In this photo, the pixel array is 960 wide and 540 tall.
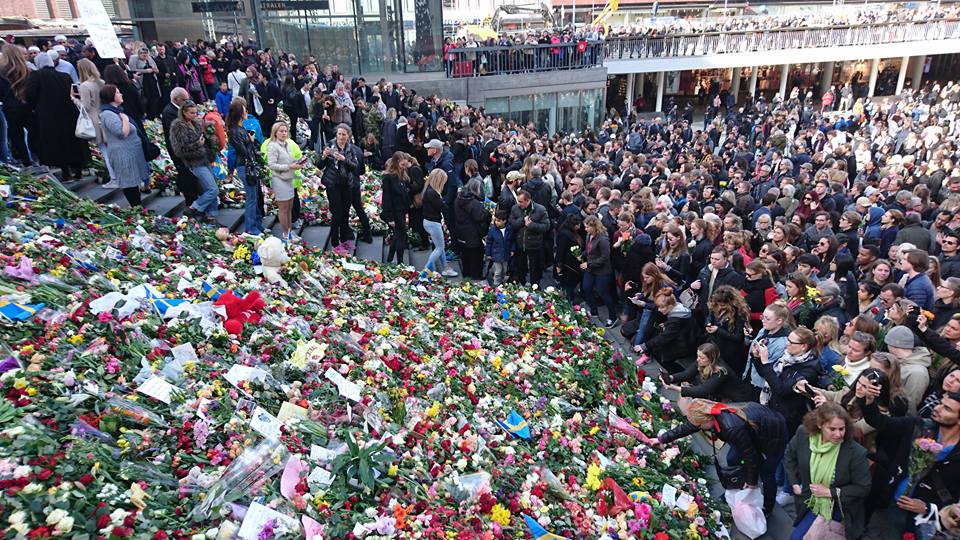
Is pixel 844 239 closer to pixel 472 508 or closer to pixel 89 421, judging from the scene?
pixel 472 508

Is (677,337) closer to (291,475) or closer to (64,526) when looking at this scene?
(291,475)

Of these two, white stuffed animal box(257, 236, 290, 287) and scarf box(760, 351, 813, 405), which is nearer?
scarf box(760, 351, 813, 405)

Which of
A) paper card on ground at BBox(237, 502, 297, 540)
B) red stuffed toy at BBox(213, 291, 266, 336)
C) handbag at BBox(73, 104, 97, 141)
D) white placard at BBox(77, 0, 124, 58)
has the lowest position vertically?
paper card on ground at BBox(237, 502, 297, 540)

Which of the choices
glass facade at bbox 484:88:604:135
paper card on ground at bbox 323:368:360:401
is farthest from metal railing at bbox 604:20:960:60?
paper card on ground at bbox 323:368:360:401

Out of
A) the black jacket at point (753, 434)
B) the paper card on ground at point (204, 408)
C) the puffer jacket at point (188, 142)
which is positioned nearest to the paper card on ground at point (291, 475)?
the paper card on ground at point (204, 408)

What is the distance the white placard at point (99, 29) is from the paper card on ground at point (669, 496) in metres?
8.04

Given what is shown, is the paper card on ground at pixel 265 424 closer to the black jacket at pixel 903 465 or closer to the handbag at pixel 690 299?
the black jacket at pixel 903 465

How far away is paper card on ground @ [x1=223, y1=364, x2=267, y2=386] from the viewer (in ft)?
15.7

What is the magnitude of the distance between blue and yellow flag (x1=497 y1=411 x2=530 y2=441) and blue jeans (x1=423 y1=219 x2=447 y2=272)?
3804 millimetres

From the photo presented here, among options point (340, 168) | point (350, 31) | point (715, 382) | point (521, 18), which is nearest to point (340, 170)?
point (340, 168)

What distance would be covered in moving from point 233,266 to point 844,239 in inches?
294

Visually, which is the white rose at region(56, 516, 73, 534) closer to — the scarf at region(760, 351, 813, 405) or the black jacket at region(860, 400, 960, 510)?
the scarf at region(760, 351, 813, 405)

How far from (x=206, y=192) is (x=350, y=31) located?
1567cm

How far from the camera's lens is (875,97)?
39719 millimetres
